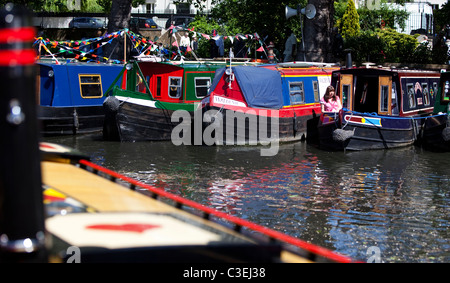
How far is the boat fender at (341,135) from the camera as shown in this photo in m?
A: 15.9

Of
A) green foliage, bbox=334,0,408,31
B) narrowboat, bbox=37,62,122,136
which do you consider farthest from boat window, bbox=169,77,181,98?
green foliage, bbox=334,0,408,31

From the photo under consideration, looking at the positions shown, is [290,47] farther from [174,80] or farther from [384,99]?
[384,99]

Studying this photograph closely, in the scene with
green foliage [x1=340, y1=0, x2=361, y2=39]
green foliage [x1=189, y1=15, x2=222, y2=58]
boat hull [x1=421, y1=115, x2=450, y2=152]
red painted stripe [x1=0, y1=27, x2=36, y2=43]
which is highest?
green foliage [x1=340, y1=0, x2=361, y2=39]

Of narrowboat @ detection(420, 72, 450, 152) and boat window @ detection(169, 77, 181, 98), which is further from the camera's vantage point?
boat window @ detection(169, 77, 181, 98)

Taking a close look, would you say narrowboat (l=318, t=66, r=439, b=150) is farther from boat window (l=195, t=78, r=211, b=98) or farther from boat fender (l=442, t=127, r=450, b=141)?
boat window (l=195, t=78, r=211, b=98)

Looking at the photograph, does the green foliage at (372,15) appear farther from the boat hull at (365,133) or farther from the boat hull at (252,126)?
the boat hull at (365,133)

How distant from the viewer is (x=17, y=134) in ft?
6.26

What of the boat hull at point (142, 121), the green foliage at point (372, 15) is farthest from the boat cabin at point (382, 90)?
the green foliage at point (372, 15)

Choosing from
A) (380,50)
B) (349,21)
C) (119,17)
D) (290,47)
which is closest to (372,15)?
(349,21)

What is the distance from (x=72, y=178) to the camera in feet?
16.3

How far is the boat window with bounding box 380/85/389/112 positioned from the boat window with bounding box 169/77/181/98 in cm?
588

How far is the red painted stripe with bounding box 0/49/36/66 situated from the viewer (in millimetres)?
1880
